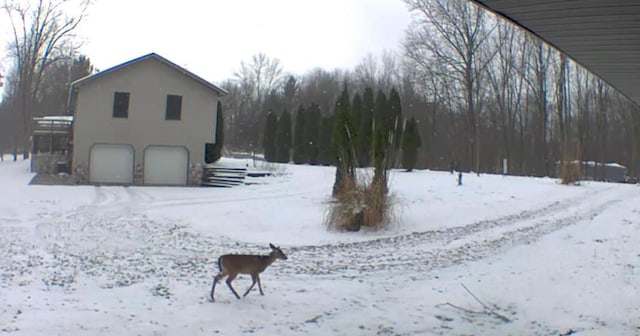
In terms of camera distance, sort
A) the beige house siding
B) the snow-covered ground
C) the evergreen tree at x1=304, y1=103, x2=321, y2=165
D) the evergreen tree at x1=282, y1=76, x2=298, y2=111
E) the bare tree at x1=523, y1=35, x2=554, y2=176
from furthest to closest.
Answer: the evergreen tree at x1=282, y1=76, x2=298, y2=111, the bare tree at x1=523, y1=35, x2=554, y2=176, the evergreen tree at x1=304, y1=103, x2=321, y2=165, the beige house siding, the snow-covered ground

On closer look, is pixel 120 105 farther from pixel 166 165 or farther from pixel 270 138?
pixel 270 138

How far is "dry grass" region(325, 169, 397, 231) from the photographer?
42.1 ft

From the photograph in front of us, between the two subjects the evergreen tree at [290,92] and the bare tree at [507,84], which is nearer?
the bare tree at [507,84]

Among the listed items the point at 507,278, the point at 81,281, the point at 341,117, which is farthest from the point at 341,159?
the point at 81,281

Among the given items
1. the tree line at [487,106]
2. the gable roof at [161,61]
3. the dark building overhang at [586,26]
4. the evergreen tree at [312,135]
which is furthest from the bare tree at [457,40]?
the dark building overhang at [586,26]

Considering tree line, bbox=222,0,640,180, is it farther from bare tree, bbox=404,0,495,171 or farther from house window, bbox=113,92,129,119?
house window, bbox=113,92,129,119

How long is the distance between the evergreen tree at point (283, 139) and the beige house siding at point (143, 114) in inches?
400

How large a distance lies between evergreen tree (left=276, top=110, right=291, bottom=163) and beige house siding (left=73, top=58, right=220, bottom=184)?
10157 millimetres

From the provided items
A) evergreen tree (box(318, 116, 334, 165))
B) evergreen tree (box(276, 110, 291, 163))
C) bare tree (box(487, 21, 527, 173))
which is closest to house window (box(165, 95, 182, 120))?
evergreen tree (box(276, 110, 291, 163))

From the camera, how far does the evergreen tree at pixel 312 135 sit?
119 feet

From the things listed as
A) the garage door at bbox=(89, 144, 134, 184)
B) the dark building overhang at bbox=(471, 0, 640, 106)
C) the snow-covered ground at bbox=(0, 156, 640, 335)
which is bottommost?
the snow-covered ground at bbox=(0, 156, 640, 335)

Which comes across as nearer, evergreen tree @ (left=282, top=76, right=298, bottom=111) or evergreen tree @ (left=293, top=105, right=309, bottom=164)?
evergreen tree @ (left=293, top=105, right=309, bottom=164)

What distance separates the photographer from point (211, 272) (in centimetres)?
777

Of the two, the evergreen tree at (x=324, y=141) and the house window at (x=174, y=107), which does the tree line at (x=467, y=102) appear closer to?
the evergreen tree at (x=324, y=141)
